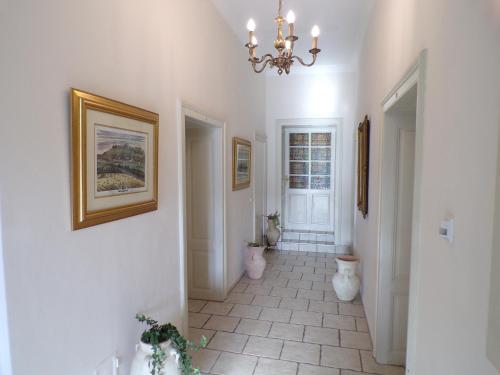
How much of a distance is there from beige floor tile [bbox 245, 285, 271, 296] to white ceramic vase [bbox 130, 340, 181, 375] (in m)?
2.23

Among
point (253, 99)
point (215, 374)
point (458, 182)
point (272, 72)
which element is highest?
point (272, 72)

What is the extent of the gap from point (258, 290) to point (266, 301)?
1.08ft

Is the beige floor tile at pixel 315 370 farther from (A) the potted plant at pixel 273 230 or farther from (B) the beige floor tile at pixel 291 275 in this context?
(A) the potted plant at pixel 273 230

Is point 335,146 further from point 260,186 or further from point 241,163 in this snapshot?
point 241,163

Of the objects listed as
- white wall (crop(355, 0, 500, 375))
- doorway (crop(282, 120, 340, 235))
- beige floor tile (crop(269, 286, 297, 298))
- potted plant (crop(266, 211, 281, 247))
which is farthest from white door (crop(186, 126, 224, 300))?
doorway (crop(282, 120, 340, 235))

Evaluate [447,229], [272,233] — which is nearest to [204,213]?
[272,233]

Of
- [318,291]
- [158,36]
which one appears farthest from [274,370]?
[158,36]

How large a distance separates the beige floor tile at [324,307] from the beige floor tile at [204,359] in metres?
1.28

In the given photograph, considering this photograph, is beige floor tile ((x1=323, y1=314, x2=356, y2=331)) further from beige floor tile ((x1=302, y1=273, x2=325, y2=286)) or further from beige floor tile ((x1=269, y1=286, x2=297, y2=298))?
beige floor tile ((x1=302, y1=273, x2=325, y2=286))

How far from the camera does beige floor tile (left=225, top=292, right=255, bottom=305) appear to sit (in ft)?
12.2

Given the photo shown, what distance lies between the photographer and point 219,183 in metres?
3.57

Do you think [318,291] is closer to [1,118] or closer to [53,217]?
[53,217]

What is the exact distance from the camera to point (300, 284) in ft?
13.9

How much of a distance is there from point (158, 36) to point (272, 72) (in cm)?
382
